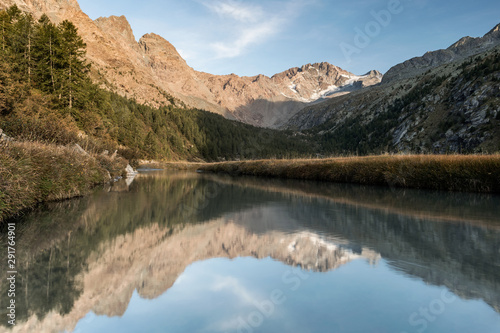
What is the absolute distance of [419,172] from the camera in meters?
18.2

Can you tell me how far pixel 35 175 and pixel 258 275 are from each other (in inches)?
338

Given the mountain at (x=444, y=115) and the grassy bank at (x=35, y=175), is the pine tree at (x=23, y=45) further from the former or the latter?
the mountain at (x=444, y=115)

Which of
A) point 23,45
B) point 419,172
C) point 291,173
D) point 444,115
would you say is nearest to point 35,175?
point 419,172

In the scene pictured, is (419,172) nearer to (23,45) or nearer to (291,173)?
(291,173)

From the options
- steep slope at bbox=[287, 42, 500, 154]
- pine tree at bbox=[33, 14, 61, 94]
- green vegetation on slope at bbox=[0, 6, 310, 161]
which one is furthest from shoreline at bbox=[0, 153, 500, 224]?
pine tree at bbox=[33, 14, 61, 94]

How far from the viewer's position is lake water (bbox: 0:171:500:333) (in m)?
3.29

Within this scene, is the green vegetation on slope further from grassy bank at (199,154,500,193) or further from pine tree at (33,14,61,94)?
grassy bank at (199,154,500,193)

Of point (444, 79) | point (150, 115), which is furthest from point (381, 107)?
point (150, 115)

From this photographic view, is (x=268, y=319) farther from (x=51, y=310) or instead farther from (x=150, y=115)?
(x=150, y=115)

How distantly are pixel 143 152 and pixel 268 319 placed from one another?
101258mm

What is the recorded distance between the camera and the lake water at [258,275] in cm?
329

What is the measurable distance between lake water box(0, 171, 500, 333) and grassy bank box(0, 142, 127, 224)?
84 centimetres

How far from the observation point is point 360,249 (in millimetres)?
5801

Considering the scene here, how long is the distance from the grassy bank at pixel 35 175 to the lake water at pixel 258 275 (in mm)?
843
